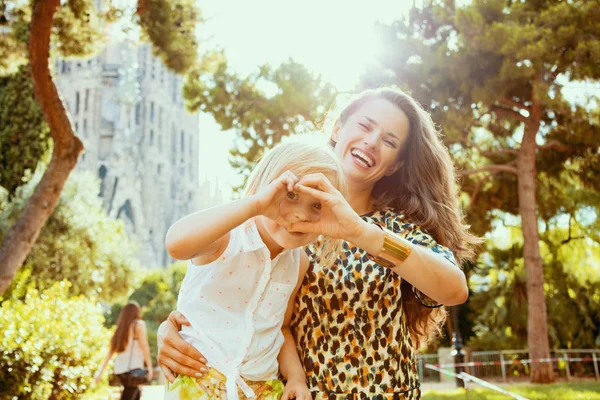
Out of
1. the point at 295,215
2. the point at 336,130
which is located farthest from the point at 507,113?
the point at 295,215

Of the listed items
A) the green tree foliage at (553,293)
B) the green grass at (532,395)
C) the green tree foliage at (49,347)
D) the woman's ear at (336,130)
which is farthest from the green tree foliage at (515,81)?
the woman's ear at (336,130)

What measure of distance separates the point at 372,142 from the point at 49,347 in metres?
6.17

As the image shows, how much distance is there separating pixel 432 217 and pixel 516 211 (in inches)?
613

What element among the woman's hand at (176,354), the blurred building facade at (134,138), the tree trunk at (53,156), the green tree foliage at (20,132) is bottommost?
the woman's hand at (176,354)

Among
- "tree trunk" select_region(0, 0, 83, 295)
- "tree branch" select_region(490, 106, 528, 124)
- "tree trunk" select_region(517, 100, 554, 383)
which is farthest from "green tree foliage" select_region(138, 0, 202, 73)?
"tree trunk" select_region(517, 100, 554, 383)

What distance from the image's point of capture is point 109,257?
71.5 ft

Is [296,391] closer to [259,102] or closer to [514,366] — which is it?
[259,102]

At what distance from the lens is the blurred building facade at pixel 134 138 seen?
61.1m

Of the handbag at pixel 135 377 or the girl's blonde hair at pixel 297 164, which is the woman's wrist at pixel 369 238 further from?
the handbag at pixel 135 377

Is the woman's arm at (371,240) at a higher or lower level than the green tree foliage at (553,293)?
lower

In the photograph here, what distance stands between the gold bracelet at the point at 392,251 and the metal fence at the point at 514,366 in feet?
47.9

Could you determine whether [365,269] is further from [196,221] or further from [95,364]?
[95,364]

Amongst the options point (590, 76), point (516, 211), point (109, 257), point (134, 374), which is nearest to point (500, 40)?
point (590, 76)

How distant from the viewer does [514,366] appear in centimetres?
1698
